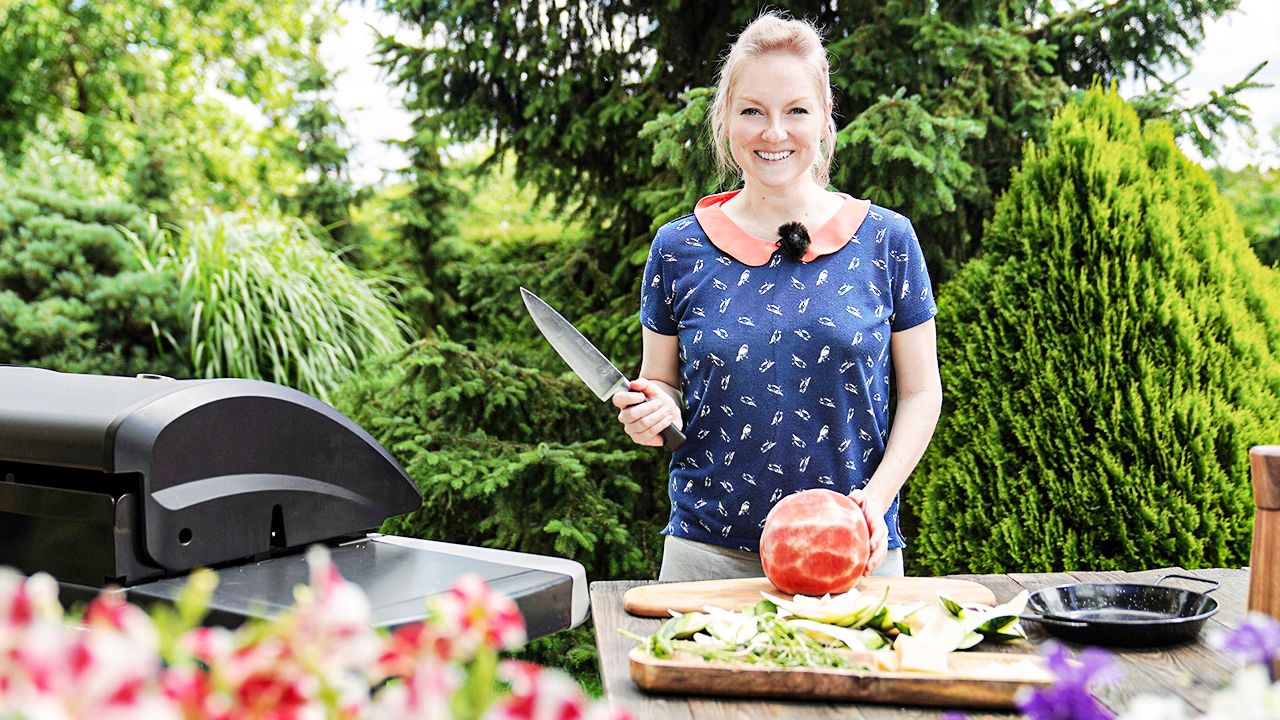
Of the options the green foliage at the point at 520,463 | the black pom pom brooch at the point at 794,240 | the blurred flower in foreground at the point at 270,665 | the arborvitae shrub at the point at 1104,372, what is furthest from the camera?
the green foliage at the point at 520,463

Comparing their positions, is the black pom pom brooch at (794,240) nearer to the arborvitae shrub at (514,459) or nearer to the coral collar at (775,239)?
the coral collar at (775,239)

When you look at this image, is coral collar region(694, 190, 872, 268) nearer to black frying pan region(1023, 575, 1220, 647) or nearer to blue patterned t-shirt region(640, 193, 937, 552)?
blue patterned t-shirt region(640, 193, 937, 552)

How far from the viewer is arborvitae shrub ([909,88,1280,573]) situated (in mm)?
3438

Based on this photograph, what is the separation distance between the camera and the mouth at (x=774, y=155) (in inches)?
85.9

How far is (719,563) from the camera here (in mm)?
2268

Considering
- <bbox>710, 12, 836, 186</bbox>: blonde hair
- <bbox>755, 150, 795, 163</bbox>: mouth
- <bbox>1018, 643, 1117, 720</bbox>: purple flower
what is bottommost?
<bbox>1018, 643, 1117, 720</bbox>: purple flower

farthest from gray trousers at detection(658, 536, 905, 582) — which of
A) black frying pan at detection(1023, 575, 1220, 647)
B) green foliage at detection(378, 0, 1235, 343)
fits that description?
green foliage at detection(378, 0, 1235, 343)

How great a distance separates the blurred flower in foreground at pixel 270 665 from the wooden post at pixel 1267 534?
1118 mm

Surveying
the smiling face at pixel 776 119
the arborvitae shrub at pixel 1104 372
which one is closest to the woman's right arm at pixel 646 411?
the smiling face at pixel 776 119

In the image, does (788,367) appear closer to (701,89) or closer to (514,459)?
(701,89)

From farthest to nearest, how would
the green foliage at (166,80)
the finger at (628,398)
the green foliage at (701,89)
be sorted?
1. the green foliage at (166,80)
2. the green foliage at (701,89)
3. the finger at (628,398)

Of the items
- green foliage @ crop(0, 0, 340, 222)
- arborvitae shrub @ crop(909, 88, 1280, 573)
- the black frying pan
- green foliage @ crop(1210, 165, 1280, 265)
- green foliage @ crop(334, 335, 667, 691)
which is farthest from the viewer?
green foliage @ crop(0, 0, 340, 222)

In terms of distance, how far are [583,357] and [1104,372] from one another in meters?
2.18

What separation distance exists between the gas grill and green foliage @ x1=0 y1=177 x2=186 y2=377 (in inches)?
172
